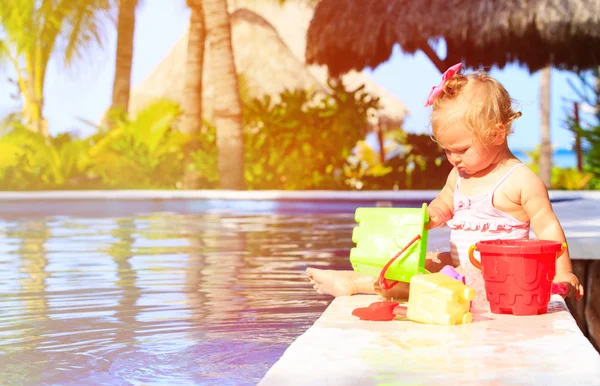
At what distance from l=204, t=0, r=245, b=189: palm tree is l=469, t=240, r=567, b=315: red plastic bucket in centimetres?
1240

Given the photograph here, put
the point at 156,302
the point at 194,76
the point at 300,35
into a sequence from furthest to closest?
1. the point at 300,35
2. the point at 194,76
3. the point at 156,302

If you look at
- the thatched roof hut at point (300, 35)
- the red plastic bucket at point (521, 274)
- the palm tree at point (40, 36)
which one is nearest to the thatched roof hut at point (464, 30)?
the palm tree at point (40, 36)

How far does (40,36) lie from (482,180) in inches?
659

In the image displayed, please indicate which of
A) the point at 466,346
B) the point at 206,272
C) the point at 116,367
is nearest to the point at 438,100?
the point at 466,346

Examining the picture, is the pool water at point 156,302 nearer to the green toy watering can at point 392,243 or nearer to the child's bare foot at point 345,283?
the child's bare foot at point 345,283

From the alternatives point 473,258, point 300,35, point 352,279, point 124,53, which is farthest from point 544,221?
point 300,35

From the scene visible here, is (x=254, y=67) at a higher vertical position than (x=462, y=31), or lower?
higher

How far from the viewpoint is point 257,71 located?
31750 millimetres

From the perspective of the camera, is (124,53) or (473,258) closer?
(473,258)

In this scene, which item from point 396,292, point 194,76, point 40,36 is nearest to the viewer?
point 396,292

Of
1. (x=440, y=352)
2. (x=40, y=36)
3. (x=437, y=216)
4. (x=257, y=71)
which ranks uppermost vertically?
(x=257, y=71)

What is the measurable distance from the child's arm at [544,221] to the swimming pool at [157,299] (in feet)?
3.50

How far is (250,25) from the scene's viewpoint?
33.0 metres

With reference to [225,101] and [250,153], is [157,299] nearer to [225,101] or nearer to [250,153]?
[225,101]
